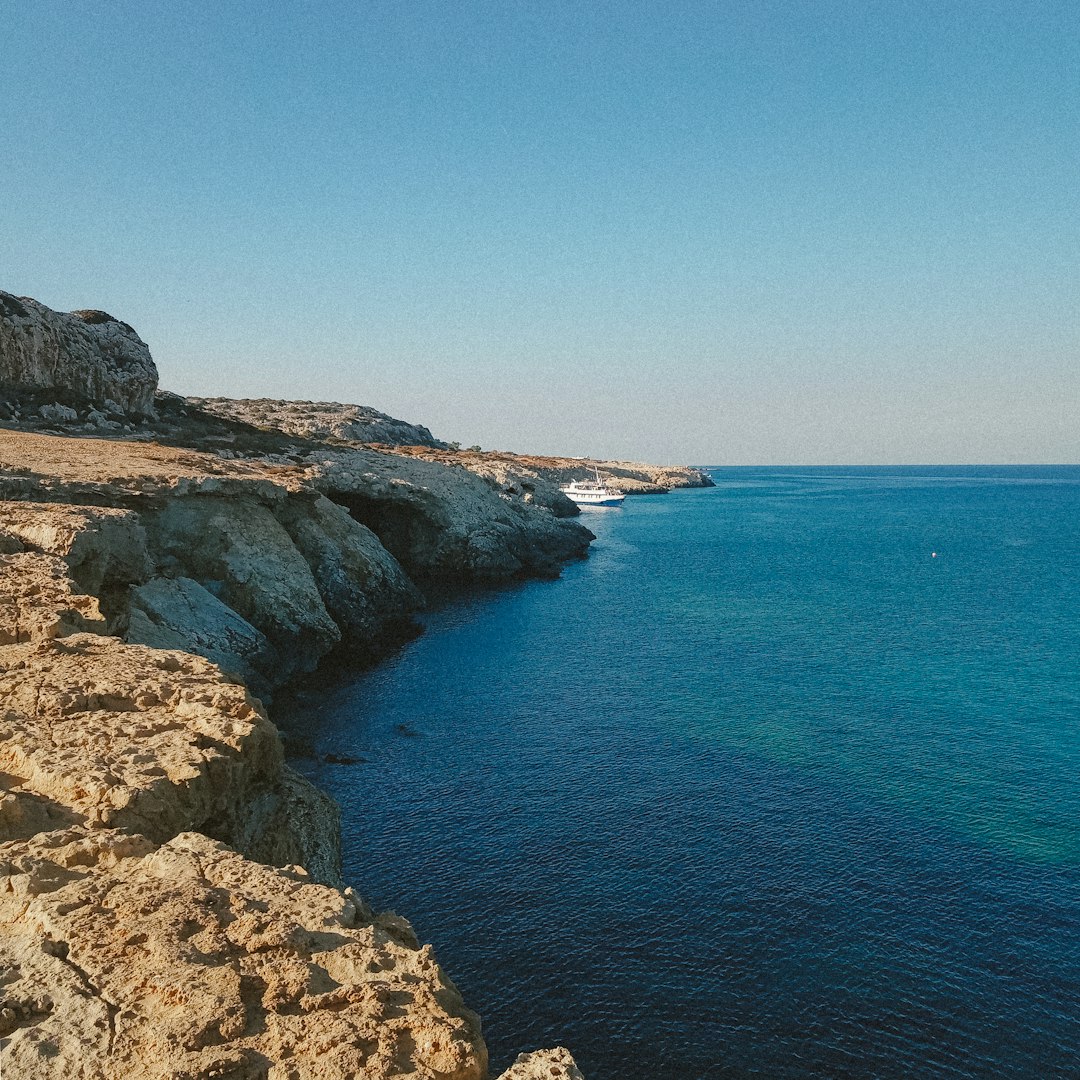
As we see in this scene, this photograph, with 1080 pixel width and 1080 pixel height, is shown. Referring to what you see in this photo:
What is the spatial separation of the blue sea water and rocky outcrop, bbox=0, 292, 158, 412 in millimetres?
42165

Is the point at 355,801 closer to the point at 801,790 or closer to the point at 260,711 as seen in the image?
the point at 260,711

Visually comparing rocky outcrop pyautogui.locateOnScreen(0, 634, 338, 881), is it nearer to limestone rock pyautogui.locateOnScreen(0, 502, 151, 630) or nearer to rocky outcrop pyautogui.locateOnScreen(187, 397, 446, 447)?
limestone rock pyautogui.locateOnScreen(0, 502, 151, 630)

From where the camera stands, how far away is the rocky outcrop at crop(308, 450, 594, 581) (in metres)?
82.4

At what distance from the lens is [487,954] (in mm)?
23875

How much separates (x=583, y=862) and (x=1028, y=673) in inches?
1499

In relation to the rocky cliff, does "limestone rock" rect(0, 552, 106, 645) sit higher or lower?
higher

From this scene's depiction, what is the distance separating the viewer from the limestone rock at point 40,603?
20312mm

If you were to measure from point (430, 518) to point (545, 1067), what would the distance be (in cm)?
7783

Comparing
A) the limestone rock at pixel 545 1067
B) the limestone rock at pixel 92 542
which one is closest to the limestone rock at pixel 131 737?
the limestone rock at pixel 92 542

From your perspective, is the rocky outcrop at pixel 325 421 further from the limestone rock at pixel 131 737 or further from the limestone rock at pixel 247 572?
the limestone rock at pixel 131 737

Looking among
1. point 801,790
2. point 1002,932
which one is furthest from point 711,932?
point 801,790

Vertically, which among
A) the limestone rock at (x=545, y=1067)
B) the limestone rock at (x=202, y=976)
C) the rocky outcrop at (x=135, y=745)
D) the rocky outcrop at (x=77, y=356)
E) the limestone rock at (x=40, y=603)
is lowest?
the limestone rock at (x=545, y=1067)

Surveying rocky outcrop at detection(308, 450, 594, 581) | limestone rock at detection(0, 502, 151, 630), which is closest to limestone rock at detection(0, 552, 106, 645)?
limestone rock at detection(0, 502, 151, 630)

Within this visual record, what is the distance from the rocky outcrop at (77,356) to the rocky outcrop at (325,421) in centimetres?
6886
